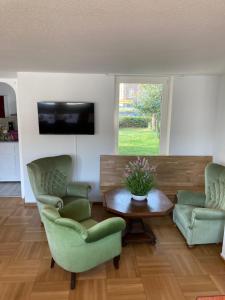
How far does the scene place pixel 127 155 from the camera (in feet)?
13.1

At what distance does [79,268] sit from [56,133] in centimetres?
220

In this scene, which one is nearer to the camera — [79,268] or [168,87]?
[79,268]

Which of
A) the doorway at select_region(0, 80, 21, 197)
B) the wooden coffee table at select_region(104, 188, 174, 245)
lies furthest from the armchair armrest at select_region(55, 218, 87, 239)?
the doorway at select_region(0, 80, 21, 197)

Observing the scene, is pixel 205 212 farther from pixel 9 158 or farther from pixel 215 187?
pixel 9 158

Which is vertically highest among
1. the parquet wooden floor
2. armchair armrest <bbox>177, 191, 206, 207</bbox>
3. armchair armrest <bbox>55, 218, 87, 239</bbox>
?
armchair armrest <bbox>55, 218, 87, 239</bbox>

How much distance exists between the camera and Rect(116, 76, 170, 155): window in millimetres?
3904

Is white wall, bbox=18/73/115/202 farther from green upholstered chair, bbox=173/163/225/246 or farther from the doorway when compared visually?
green upholstered chair, bbox=173/163/225/246

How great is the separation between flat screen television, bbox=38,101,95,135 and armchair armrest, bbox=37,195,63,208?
1163 mm

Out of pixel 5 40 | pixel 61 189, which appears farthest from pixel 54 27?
pixel 61 189

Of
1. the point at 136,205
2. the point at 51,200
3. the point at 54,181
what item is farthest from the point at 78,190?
the point at 136,205

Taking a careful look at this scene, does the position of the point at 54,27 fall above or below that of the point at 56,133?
above

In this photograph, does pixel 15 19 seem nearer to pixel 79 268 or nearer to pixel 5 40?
pixel 5 40

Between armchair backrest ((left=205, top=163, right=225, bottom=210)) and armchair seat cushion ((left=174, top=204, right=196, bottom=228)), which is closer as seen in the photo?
armchair seat cushion ((left=174, top=204, right=196, bottom=228))

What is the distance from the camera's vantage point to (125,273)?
7.75 ft
